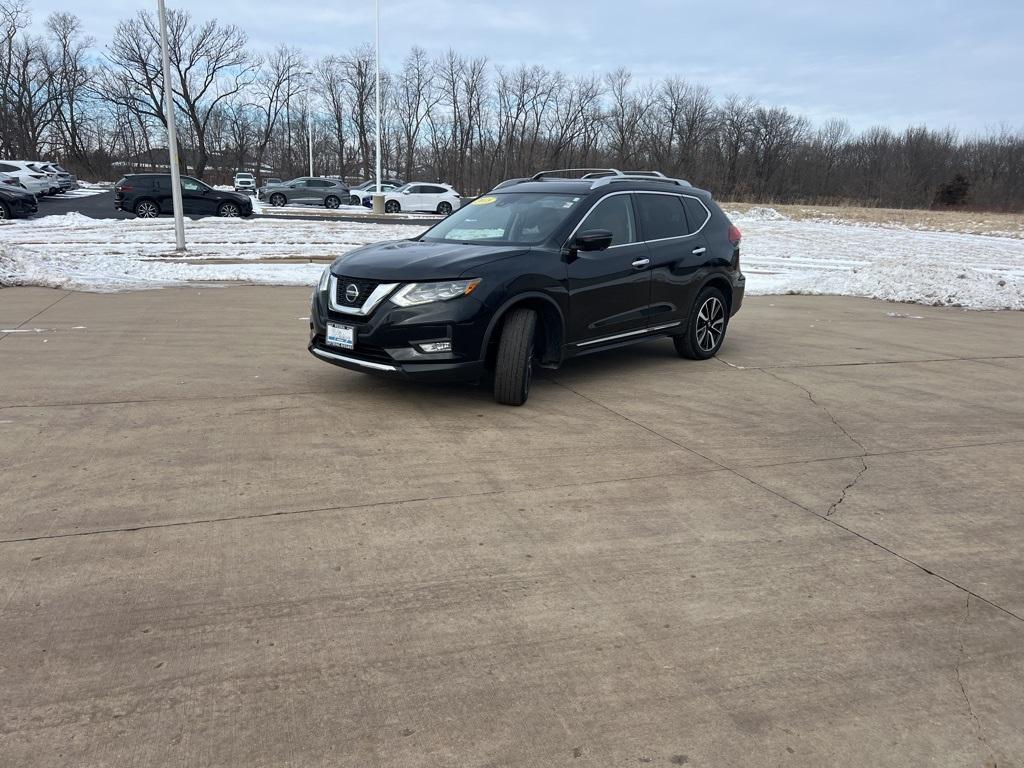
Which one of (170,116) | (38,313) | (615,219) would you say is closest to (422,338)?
(615,219)

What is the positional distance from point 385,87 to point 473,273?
76.5 m

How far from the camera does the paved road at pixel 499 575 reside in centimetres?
247

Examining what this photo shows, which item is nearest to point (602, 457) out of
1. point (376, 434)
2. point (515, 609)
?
point (376, 434)

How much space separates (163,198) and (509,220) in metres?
24.3

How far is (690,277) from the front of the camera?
7535mm

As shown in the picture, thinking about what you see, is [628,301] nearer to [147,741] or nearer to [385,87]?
[147,741]

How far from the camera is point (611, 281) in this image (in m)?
6.63

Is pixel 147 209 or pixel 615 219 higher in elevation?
pixel 615 219

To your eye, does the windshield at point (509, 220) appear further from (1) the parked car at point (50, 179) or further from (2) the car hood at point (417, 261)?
(1) the parked car at point (50, 179)

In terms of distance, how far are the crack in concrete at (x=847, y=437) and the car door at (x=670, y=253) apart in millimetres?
1135

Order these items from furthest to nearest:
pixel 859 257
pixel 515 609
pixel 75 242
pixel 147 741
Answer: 1. pixel 859 257
2. pixel 75 242
3. pixel 515 609
4. pixel 147 741

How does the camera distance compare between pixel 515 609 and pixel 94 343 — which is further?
pixel 94 343

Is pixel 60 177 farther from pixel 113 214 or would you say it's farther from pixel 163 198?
pixel 163 198

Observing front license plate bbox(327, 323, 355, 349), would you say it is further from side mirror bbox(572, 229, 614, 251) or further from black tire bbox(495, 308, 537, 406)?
side mirror bbox(572, 229, 614, 251)
